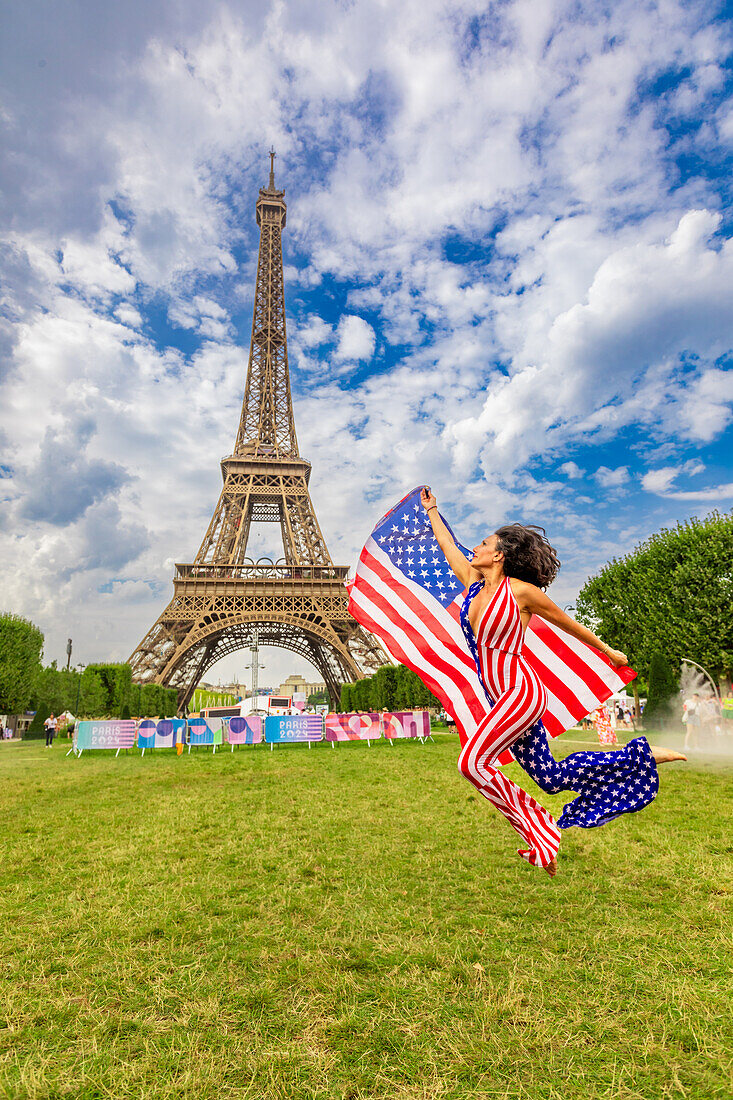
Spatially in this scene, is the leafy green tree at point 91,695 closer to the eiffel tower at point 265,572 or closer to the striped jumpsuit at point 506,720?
the eiffel tower at point 265,572

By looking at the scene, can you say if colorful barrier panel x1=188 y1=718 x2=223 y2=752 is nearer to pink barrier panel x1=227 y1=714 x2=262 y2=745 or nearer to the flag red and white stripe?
pink barrier panel x1=227 y1=714 x2=262 y2=745

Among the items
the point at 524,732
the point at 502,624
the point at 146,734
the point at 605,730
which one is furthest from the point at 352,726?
the point at 502,624

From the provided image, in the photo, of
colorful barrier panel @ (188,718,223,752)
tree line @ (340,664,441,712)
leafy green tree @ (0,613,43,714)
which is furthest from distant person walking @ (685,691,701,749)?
leafy green tree @ (0,613,43,714)

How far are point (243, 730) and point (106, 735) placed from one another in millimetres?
4859

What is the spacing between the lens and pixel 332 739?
22078 millimetres

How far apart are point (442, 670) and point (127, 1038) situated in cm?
315

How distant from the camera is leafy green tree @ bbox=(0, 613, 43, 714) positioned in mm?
36781

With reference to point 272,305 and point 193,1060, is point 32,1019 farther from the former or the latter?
point 272,305

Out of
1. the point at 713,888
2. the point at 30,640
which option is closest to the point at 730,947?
the point at 713,888

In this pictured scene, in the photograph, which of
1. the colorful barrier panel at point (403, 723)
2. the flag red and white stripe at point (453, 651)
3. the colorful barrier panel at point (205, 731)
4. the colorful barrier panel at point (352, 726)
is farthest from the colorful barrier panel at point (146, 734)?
the flag red and white stripe at point (453, 651)

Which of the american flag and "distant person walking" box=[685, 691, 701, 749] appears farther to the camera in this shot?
"distant person walking" box=[685, 691, 701, 749]

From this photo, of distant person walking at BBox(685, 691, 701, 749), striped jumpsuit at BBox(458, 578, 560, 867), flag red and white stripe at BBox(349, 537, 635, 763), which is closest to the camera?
striped jumpsuit at BBox(458, 578, 560, 867)

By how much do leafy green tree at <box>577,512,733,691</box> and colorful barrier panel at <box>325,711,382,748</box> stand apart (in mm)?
12193

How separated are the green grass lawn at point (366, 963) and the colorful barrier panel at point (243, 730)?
1406 cm
